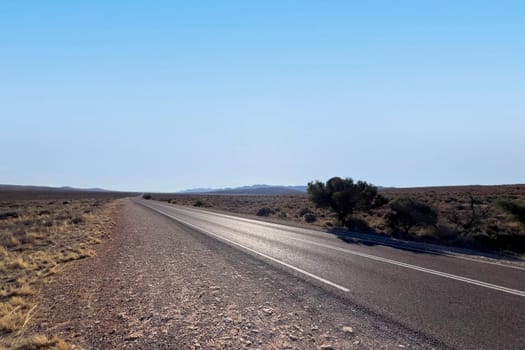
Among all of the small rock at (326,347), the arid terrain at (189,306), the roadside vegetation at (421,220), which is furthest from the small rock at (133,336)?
the roadside vegetation at (421,220)

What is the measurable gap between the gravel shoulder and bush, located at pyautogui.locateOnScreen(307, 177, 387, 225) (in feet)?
53.3

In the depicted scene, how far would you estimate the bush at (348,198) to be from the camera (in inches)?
1001

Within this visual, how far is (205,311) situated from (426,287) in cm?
447

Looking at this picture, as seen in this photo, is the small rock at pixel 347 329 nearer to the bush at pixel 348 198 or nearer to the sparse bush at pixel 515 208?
the sparse bush at pixel 515 208

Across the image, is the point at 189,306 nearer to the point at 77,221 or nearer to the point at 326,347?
the point at 326,347

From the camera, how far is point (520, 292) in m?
6.89

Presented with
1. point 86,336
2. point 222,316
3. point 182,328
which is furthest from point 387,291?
point 86,336

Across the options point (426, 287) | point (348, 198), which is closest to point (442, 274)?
point (426, 287)

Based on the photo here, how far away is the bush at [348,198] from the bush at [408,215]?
4194 millimetres

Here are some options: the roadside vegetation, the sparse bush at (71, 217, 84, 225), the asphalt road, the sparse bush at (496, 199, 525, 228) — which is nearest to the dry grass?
the sparse bush at (71, 217, 84, 225)

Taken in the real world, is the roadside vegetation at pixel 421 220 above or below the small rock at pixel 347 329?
above

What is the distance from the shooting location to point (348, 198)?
83.7 ft

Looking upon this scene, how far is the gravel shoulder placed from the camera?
4.89 metres

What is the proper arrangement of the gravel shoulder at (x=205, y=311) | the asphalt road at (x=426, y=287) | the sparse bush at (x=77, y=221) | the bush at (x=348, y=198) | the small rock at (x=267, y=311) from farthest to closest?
1. the bush at (x=348, y=198)
2. the sparse bush at (x=77, y=221)
3. the small rock at (x=267, y=311)
4. the asphalt road at (x=426, y=287)
5. the gravel shoulder at (x=205, y=311)
